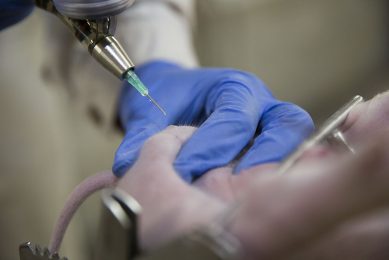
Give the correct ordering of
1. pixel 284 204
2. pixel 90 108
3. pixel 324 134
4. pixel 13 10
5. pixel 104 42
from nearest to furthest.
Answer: pixel 284 204 < pixel 324 134 < pixel 104 42 < pixel 13 10 < pixel 90 108

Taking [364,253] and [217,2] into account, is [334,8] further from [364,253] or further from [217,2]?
[364,253]

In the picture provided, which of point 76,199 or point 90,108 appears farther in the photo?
point 90,108

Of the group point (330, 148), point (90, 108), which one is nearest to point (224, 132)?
point (330, 148)

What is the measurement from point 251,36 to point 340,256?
1.31 m

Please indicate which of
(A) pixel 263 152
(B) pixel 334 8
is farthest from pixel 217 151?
(B) pixel 334 8

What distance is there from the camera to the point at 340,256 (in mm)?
477

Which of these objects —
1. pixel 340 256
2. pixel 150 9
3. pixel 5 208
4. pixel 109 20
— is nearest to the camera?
pixel 340 256

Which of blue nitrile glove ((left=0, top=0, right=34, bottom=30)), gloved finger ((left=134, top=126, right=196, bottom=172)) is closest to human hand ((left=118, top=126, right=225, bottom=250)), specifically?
gloved finger ((left=134, top=126, right=196, bottom=172))

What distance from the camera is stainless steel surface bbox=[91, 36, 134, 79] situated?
62 cm

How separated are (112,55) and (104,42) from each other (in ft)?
0.05

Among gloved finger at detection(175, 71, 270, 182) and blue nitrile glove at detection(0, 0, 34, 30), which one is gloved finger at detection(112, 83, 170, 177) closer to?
gloved finger at detection(175, 71, 270, 182)

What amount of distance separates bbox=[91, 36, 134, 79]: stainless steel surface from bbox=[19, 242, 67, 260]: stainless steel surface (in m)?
0.21

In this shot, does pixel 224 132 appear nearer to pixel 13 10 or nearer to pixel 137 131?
pixel 137 131

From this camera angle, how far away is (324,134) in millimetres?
505
